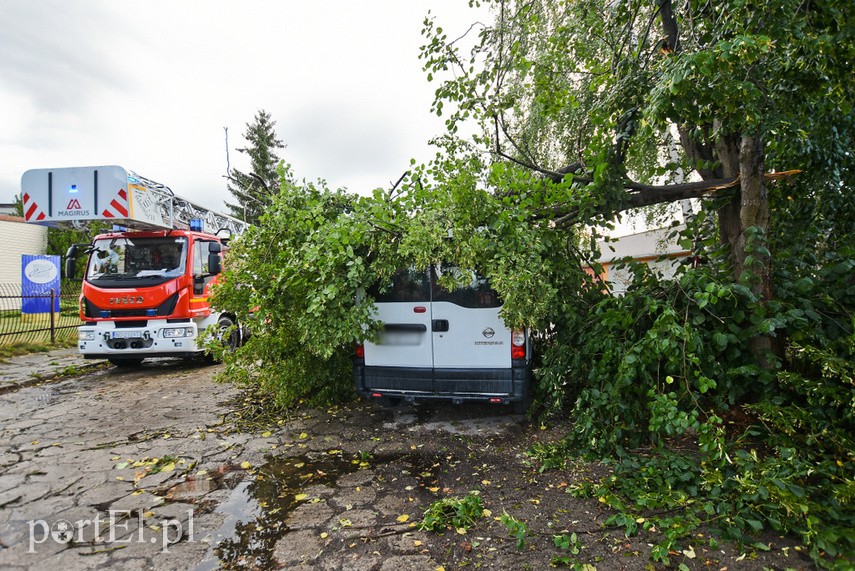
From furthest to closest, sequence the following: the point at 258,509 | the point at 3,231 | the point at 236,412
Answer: the point at 3,231
the point at 236,412
the point at 258,509

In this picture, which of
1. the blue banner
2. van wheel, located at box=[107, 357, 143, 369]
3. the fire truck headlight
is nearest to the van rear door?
the fire truck headlight

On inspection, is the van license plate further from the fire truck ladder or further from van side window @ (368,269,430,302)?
van side window @ (368,269,430,302)

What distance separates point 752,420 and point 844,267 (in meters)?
1.47

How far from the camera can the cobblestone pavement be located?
2.71 m

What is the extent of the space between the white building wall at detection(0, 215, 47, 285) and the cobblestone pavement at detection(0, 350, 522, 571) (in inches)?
871

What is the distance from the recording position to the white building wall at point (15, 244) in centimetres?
2192

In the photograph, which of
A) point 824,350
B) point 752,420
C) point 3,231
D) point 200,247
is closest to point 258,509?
point 752,420

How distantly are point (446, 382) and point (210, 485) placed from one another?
91.2 inches

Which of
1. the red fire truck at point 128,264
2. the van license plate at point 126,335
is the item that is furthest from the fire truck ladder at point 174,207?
the van license plate at point 126,335

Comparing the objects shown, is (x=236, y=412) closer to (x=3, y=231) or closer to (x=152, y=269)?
(x=152, y=269)

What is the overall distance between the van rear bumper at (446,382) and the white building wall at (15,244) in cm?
2488

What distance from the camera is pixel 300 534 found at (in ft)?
9.50

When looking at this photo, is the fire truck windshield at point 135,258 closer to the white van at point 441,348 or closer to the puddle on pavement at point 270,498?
the white van at point 441,348

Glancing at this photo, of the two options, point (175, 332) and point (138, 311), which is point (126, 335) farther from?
point (175, 332)
